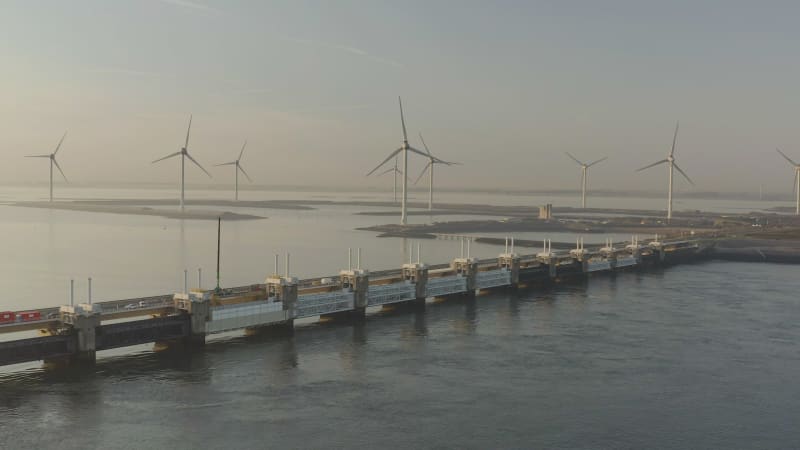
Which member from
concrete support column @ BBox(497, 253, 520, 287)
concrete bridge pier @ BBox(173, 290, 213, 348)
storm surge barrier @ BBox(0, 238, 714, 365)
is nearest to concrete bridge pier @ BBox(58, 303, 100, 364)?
storm surge barrier @ BBox(0, 238, 714, 365)

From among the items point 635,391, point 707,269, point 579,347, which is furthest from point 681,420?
point 707,269

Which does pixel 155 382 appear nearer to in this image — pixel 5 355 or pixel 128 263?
pixel 5 355

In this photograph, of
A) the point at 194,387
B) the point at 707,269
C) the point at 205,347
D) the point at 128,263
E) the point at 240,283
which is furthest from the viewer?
the point at 707,269

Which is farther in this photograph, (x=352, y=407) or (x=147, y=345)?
(x=147, y=345)

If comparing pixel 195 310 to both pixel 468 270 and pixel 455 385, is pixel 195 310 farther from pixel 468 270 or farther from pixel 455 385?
pixel 468 270

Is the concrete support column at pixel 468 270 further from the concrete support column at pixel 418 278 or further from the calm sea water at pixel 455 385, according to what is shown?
the concrete support column at pixel 418 278

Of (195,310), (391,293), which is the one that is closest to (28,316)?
(195,310)
